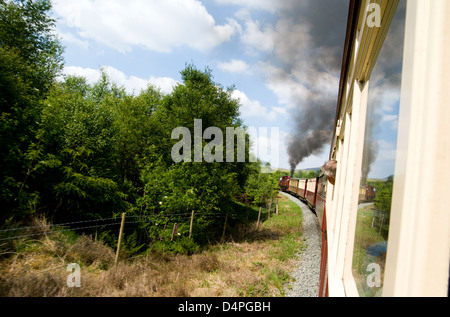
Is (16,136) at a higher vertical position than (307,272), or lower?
higher

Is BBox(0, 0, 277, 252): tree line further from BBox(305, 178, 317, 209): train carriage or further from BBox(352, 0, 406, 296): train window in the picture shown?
BBox(352, 0, 406, 296): train window

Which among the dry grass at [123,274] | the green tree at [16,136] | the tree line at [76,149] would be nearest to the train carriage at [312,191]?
the tree line at [76,149]

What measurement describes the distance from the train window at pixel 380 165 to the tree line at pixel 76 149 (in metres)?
8.47

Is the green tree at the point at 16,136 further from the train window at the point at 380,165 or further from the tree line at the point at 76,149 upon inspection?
the train window at the point at 380,165

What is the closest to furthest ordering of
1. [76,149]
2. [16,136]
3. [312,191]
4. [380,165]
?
1. [380,165]
2. [16,136]
3. [76,149]
4. [312,191]

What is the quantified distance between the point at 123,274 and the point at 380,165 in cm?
547

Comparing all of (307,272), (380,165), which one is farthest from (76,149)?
(380,165)

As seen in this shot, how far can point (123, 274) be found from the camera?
16.2 ft

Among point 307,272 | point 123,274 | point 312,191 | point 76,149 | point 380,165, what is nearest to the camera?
point 380,165

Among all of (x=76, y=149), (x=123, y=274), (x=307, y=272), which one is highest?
(x=76, y=149)

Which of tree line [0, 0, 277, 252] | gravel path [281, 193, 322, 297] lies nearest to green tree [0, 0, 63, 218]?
tree line [0, 0, 277, 252]

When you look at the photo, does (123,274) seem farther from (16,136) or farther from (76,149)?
(76,149)

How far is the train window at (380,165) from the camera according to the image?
35.1 inches

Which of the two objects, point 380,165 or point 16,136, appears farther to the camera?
point 16,136
